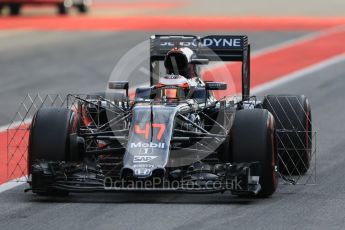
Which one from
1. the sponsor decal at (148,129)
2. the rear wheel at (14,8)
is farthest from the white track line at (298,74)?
the rear wheel at (14,8)

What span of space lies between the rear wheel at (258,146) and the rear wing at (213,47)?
118 inches

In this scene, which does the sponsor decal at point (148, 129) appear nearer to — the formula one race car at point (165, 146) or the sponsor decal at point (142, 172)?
the formula one race car at point (165, 146)

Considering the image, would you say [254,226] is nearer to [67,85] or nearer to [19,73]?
[67,85]

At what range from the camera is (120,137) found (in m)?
14.1

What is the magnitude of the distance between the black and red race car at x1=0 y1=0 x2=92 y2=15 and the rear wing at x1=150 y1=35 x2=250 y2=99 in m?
Answer: 28.0

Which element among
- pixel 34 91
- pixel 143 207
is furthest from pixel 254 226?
pixel 34 91

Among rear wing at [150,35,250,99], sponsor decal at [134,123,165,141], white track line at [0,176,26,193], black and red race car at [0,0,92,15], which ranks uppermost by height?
rear wing at [150,35,250,99]

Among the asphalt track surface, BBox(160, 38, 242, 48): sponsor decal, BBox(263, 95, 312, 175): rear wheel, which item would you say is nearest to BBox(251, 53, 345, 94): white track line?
the asphalt track surface

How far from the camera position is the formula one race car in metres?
13.5

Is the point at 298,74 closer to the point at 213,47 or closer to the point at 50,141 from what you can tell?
the point at 213,47

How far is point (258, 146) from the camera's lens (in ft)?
45.3

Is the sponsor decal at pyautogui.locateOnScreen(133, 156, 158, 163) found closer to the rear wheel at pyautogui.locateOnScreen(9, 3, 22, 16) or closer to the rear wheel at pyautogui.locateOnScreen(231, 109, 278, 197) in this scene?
the rear wheel at pyautogui.locateOnScreen(231, 109, 278, 197)

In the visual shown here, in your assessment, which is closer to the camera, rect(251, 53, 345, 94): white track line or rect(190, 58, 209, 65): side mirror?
rect(190, 58, 209, 65): side mirror

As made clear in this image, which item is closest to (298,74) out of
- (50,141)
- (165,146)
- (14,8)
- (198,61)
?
(198,61)
